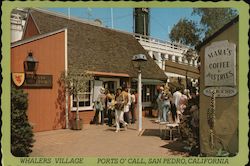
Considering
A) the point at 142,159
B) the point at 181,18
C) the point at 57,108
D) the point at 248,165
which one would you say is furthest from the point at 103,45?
the point at 248,165

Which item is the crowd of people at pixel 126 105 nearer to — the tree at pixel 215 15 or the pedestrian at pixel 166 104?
the pedestrian at pixel 166 104

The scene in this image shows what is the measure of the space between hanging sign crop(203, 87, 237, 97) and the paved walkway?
0.72m

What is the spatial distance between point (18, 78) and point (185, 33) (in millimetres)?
1906

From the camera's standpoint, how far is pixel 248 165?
344 cm

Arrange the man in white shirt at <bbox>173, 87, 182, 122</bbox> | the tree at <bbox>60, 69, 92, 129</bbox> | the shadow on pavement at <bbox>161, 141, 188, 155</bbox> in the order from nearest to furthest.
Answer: the shadow on pavement at <bbox>161, 141, 188, 155</bbox> → the tree at <bbox>60, 69, 92, 129</bbox> → the man in white shirt at <bbox>173, 87, 182, 122</bbox>

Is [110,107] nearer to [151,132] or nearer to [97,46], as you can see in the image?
[151,132]

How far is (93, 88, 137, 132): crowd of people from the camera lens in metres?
6.23

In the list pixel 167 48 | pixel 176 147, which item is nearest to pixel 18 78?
pixel 167 48

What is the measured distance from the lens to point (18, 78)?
3.81 m

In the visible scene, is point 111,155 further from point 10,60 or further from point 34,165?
point 10,60

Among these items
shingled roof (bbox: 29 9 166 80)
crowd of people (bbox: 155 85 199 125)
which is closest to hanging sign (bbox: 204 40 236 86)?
shingled roof (bbox: 29 9 166 80)

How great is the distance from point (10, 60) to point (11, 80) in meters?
0.23

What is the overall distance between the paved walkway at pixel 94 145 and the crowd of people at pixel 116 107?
880 millimetres

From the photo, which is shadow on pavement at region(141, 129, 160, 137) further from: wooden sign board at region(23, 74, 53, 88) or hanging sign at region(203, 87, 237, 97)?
wooden sign board at region(23, 74, 53, 88)
